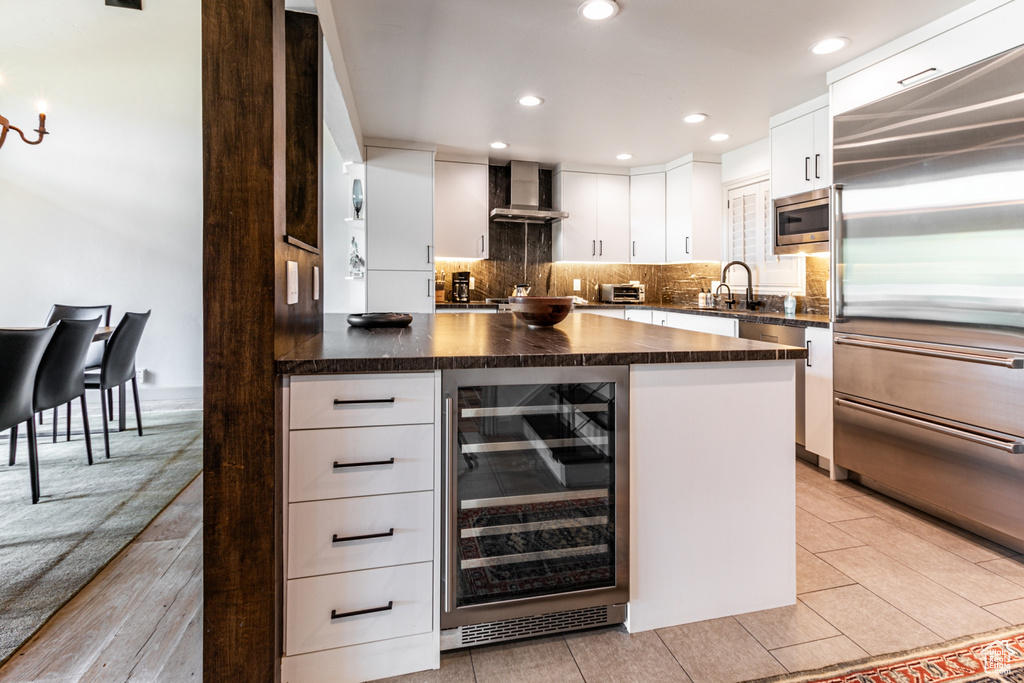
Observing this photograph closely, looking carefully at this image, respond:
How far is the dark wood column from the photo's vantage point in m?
1.25

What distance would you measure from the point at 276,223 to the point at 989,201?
2720 millimetres

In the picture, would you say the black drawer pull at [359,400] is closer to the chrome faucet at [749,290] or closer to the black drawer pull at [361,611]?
the black drawer pull at [361,611]

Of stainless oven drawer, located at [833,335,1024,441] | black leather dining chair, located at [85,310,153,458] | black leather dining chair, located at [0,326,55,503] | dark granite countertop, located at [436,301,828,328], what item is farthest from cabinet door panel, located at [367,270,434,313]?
stainless oven drawer, located at [833,335,1024,441]

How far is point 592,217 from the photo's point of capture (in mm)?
5430

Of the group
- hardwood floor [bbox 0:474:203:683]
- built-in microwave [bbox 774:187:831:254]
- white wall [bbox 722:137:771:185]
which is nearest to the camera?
hardwood floor [bbox 0:474:203:683]

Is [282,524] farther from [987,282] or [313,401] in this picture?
[987,282]

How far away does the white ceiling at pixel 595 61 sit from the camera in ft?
8.11

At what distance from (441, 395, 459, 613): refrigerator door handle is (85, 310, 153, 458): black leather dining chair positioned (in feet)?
9.39

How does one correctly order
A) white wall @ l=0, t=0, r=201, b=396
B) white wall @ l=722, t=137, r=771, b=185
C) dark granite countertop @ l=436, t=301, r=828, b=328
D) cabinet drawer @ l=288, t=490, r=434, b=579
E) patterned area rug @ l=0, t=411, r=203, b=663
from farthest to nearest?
white wall @ l=0, t=0, r=201, b=396 → white wall @ l=722, t=137, r=771, b=185 → dark granite countertop @ l=436, t=301, r=828, b=328 → patterned area rug @ l=0, t=411, r=203, b=663 → cabinet drawer @ l=288, t=490, r=434, b=579

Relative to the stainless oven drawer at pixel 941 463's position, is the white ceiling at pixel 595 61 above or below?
above

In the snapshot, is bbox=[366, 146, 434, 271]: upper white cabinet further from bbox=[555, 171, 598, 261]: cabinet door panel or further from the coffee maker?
bbox=[555, 171, 598, 261]: cabinet door panel

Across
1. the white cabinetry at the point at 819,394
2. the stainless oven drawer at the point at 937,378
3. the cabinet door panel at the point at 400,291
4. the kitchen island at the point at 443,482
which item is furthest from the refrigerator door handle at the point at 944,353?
the cabinet door panel at the point at 400,291

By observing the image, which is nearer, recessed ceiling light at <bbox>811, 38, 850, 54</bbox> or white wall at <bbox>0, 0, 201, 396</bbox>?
recessed ceiling light at <bbox>811, 38, 850, 54</bbox>

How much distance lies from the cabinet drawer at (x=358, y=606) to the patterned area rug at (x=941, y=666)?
0.96 meters
